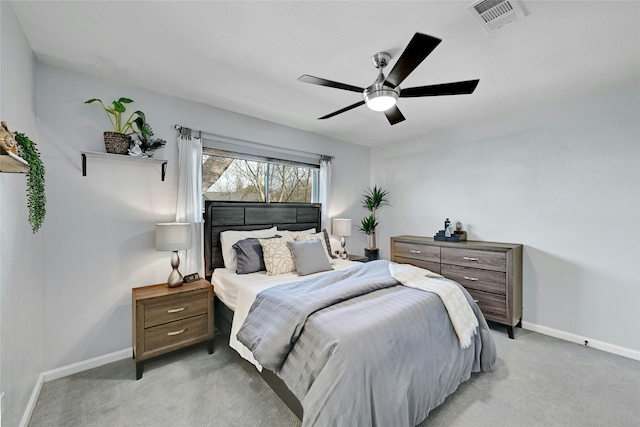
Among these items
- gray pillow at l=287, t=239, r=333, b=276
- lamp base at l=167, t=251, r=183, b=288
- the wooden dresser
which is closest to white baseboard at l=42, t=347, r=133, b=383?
lamp base at l=167, t=251, r=183, b=288

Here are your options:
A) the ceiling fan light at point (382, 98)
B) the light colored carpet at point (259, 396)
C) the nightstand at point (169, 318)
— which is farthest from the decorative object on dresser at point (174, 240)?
the ceiling fan light at point (382, 98)

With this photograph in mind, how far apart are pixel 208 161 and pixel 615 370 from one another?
4.53 meters

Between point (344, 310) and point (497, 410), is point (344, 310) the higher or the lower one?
the higher one

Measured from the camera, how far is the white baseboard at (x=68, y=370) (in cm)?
186

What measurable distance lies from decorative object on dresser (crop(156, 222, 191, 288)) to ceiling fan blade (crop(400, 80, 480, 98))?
7.45 feet

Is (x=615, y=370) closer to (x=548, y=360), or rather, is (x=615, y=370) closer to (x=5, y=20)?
(x=548, y=360)

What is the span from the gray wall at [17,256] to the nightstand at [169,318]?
63cm

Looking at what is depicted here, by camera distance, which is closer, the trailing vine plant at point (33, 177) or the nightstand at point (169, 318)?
the trailing vine plant at point (33, 177)

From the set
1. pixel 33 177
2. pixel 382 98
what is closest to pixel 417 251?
pixel 382 98

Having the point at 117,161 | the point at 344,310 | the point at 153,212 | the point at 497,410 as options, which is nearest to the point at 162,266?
the point at 153,212

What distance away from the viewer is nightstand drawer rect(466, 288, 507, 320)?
9.81 feet

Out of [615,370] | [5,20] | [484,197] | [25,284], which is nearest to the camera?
[5,20]

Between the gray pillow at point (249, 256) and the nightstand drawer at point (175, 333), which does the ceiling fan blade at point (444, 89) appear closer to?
the gray pillow at point (249, 256)

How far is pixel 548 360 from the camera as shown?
2.53 metres
